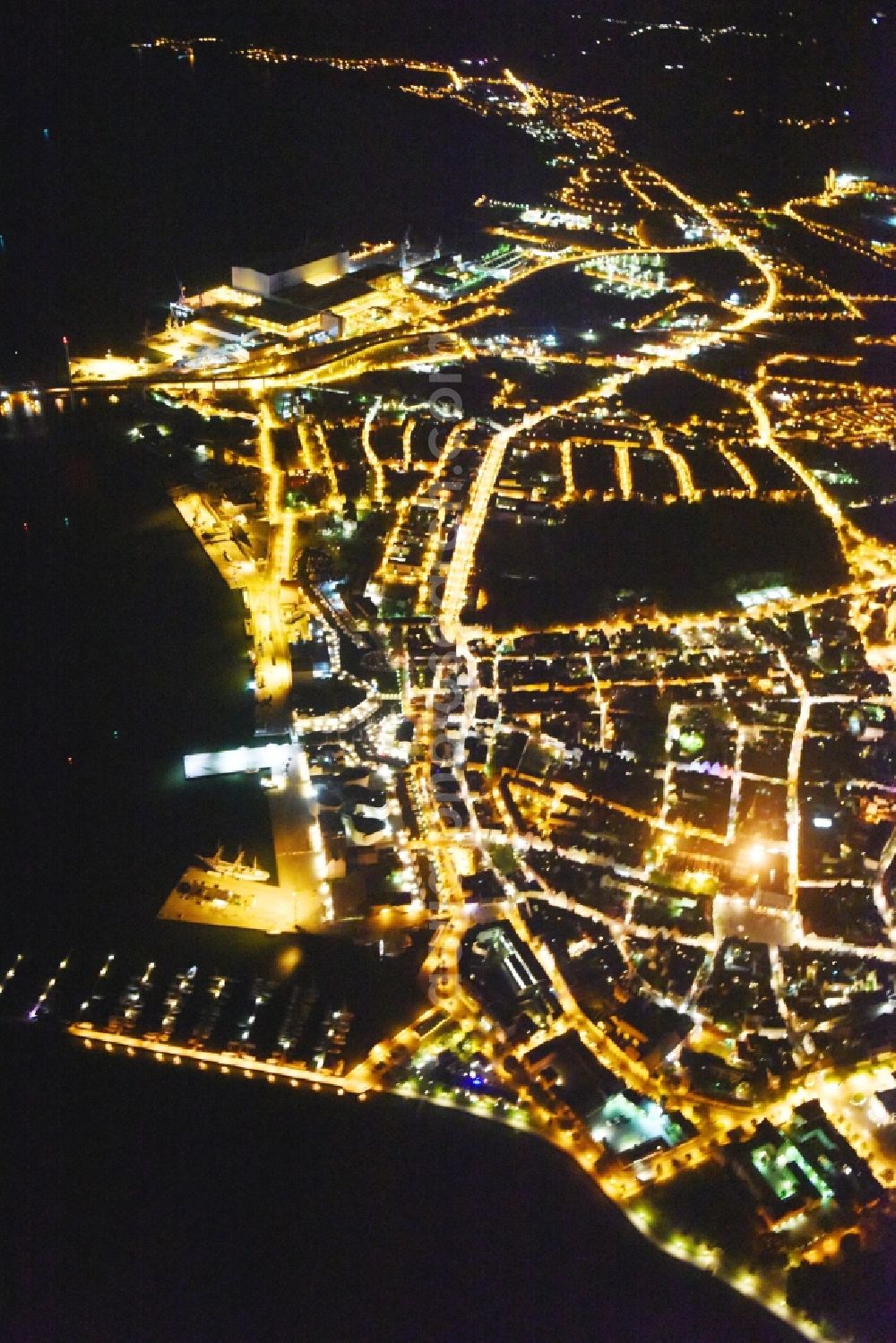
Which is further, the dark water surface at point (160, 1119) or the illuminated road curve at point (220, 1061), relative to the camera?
the illuminated road curve at point (220, 1061)

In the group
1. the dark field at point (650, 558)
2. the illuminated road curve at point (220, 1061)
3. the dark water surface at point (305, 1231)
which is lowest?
the dark water surface at point (305, 1231)

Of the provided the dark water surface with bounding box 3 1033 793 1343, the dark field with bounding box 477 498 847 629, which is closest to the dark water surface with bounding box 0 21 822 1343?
the dark water surface with bounding box 3 1033 793 1343

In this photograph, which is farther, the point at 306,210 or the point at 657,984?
the point at 306,210

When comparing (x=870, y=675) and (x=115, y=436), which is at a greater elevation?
(x=115, y=436)

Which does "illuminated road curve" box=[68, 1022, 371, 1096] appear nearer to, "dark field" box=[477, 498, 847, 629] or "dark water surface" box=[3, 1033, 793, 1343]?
"dark water surface" box=[3, 1033, 793, 1343]

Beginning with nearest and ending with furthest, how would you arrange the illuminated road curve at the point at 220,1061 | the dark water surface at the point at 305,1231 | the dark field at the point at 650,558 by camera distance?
the dark water surface at the point at 305,1231
the illuminated road curve at the point at 220,1061
the dark field at the point at 650,558

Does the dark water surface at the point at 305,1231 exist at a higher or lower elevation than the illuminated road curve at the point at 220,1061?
lower


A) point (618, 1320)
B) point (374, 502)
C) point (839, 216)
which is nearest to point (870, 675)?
point (374, 502)

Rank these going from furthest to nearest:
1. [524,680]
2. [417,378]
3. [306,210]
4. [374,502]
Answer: [306,210]
[417,378]
[374,502]
[524,680]

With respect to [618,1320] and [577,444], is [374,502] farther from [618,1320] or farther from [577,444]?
[618,1320]

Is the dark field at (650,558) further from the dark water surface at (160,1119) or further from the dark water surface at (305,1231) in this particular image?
the dark water surface at (305,1231)

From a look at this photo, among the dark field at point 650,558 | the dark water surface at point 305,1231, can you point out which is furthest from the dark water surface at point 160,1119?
the dark field at point 650,558
